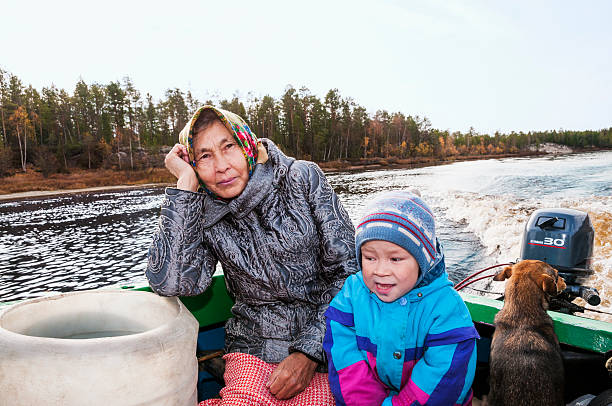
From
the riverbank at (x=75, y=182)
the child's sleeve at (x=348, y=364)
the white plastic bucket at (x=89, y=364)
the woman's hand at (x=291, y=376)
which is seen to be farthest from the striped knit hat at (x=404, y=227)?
the riverbank at (x=75, y=182)

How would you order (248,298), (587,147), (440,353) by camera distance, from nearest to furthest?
(440,353), (248,298), (587,147)

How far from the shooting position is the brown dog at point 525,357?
194cm

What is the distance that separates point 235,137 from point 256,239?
50 cm

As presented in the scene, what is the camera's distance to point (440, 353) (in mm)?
1490

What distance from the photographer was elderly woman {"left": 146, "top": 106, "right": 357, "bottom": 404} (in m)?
1.87

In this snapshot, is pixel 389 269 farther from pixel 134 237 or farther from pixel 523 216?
pixel 134 237

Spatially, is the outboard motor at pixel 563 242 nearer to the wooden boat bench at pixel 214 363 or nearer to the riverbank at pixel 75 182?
the wooden boat bench at pixel 214 363

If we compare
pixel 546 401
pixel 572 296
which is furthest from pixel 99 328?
pixel 572 296

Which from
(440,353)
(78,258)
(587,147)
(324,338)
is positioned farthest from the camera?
(587,147)

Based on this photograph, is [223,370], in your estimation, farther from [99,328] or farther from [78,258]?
[78,258]

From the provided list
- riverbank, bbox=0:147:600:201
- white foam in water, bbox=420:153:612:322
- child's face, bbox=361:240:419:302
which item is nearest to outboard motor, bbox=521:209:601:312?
white foam in water, bbox=420:153:612:322

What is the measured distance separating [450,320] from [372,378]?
0.40m

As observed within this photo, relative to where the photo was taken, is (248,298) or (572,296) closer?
(248,298)

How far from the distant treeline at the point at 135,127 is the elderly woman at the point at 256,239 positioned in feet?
170
